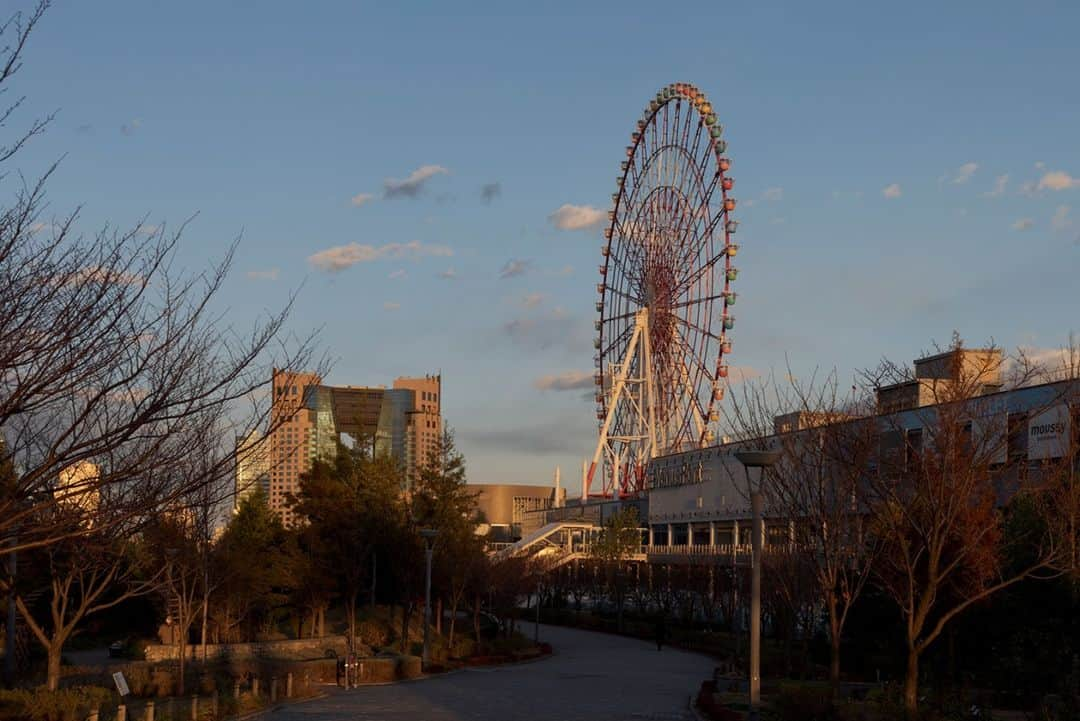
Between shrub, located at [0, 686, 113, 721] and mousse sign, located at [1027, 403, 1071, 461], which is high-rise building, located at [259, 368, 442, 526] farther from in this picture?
mousse sign, located at [1027, 403, 1071, 461]

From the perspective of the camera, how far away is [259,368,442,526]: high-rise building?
15.4m

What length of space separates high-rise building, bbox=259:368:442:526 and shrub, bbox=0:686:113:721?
17.5 ft

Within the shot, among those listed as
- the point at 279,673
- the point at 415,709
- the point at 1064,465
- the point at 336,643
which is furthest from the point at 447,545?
the point at 1064,465

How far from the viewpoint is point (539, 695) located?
1228 inches

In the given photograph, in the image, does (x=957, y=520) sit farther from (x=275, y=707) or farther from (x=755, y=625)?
(x=275, y=707)

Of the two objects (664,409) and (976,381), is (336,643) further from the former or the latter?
(664,409)

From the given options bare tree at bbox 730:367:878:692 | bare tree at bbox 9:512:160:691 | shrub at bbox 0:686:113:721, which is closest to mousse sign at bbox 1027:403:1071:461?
bare tree at bbox 730:367:878:692

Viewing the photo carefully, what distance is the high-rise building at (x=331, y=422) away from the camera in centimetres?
1535

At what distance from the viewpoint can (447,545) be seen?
49625mm

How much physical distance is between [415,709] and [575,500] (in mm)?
A: 78895

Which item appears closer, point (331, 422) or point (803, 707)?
point (803, 707)

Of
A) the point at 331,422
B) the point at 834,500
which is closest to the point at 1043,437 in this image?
the point at 834,500

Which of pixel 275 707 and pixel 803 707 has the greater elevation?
pixel 803 707

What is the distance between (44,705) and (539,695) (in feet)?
40.2
